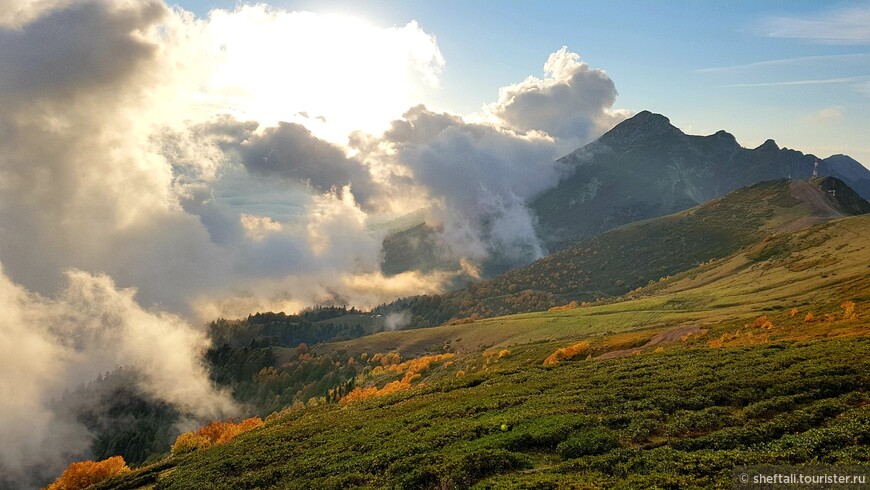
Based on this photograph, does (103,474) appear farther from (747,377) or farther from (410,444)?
(747,377)

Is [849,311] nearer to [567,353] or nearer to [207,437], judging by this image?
[567,353]

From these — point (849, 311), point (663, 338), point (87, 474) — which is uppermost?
point (849, 311)

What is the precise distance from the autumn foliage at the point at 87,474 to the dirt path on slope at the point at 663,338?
11148 centimetres

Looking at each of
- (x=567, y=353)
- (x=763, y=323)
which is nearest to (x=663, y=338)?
(x=763, y=323)

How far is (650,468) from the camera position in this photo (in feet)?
109

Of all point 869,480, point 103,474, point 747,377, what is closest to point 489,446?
point 869,480

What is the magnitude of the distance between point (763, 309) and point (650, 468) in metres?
125

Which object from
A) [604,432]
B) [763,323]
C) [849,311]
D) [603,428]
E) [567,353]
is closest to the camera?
[604,432]

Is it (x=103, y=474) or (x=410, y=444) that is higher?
(x=410, y=444)

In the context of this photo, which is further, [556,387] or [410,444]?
[556,387]

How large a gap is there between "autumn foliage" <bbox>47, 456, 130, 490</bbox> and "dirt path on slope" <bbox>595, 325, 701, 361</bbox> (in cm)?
11148

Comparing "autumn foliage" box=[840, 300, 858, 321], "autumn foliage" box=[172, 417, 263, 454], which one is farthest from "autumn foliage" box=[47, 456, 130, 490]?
"autumn foliage" box=[840, 300, 858, 321]

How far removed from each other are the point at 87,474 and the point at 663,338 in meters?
141

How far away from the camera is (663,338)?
377 ft
